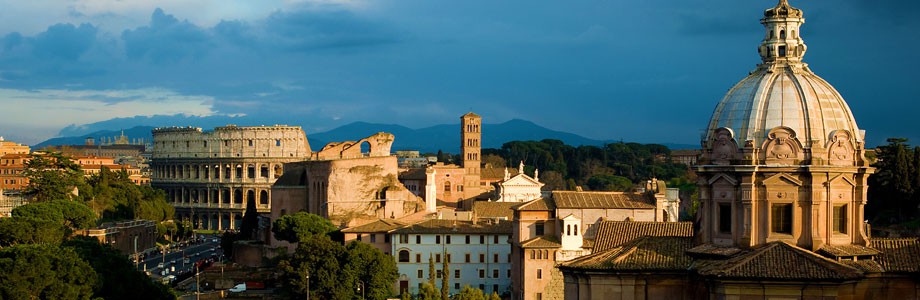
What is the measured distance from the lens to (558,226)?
6412 cm

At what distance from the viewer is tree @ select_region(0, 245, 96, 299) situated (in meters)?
51.0

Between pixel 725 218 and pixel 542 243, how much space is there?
3194 centimetres

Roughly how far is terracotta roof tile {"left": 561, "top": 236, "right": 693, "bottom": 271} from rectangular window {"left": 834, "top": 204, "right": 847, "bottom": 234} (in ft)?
11.5

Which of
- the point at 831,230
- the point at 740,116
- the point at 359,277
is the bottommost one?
the point at 359,277

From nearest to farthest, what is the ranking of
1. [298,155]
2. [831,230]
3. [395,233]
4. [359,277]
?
[831,230] → [359,277] → [395,233] → [298,155]

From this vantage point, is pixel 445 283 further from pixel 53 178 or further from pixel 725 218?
pixel 53 178

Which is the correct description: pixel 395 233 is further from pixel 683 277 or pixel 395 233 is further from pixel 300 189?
pixel 683 277

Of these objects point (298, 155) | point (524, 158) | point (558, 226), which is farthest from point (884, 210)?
point (524, 158)

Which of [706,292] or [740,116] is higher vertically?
[740,116]

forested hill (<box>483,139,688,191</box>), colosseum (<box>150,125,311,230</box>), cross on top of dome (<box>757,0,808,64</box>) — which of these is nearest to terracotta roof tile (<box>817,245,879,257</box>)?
cross on top of dome (<box>757,0,808,64</box>)

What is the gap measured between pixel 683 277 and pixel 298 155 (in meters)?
129

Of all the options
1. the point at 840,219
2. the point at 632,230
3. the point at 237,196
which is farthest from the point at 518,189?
A: the point at 840,219

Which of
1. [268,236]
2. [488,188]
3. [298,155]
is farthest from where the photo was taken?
[298,155]

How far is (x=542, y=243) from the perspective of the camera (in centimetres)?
6338
